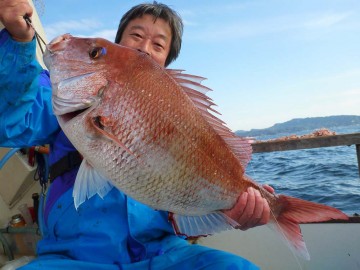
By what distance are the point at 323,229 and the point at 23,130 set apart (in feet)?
9.44

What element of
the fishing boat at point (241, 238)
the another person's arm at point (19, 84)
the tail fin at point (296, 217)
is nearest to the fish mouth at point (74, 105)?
the another person's arm at point (19, 84)

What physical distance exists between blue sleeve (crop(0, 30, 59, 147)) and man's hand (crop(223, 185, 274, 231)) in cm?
128

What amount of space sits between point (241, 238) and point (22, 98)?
265cm

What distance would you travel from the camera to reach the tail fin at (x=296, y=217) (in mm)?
1752

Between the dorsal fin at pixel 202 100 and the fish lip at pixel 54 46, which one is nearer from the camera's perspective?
the fish lip at pixel 54 46

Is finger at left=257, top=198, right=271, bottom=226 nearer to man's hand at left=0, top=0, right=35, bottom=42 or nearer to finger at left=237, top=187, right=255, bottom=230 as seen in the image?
finger at left=237, top=187, right=255, bottom=230

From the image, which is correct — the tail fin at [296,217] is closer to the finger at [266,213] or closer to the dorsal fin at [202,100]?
the finger at [266,213]

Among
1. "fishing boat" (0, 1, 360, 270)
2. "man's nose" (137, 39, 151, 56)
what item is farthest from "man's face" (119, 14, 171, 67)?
"fishing boat" (0, 1, 360, 270)

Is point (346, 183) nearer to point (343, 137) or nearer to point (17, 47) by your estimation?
point (343, 137)

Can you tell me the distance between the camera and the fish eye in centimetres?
157

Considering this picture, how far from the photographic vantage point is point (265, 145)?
399 centimetres

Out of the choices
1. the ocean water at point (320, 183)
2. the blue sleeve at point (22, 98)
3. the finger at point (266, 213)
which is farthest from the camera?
the ocean water at point (320, 183)

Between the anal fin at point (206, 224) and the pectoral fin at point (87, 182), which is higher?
the pectoral fin at point (87, 182)

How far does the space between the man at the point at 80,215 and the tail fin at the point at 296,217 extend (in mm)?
111
